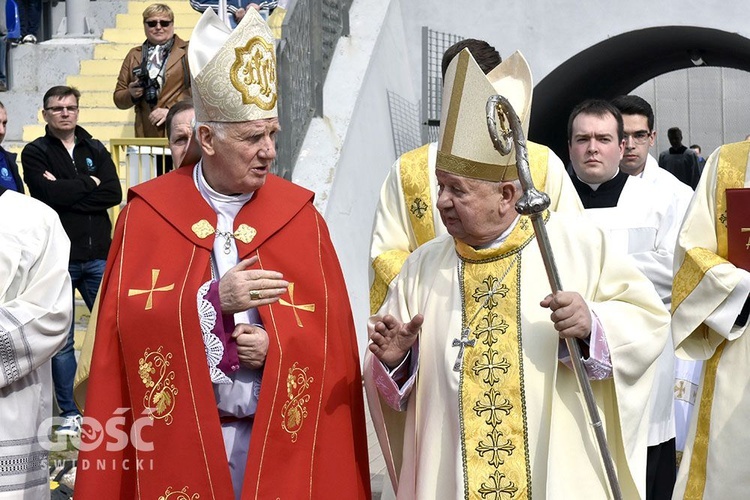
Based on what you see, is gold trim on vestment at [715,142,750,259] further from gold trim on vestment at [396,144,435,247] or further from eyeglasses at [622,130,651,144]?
eyeglasses at [622,130,651,144]

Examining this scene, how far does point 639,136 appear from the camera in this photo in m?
7.92

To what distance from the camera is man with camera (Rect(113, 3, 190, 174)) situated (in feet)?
36.7

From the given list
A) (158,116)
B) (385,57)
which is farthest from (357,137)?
(158,116)

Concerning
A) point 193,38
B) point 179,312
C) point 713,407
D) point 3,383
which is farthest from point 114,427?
point 713,407

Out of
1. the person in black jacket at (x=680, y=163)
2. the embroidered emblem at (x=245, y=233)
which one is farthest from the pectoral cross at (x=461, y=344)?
the person in black jacket at (x=680, y=163)

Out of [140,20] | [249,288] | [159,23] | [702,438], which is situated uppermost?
[140,20]

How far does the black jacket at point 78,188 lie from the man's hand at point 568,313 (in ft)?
19.1

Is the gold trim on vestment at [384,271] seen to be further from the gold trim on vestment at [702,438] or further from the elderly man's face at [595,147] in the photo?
the gold trim on vestment at [702,438]

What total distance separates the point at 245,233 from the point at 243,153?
0.30m

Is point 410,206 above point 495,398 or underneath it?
above

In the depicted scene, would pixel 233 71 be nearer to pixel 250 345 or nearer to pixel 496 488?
pixel 250 345

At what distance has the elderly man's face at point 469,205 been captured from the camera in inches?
187

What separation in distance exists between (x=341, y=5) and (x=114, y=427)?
7195 mm

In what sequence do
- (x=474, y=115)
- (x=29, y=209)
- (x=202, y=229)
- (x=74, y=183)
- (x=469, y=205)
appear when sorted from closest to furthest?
(x=469, y=205)
(x=474, y=115)
(x=202, y=229)
(x=29, y=209)
(x=74, y=183)
